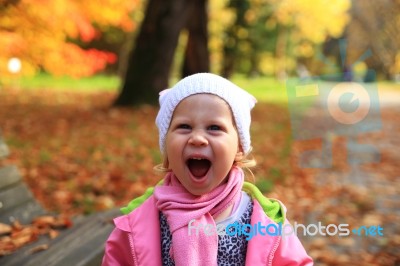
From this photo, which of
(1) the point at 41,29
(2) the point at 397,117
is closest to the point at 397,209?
(1) the point at 41,29

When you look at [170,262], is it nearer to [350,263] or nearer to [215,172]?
[215,172]

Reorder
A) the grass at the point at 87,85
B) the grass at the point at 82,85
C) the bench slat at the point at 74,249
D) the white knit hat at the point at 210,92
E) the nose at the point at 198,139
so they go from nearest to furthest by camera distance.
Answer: the nose at the point at 198,139
the white knit hat at the point at 210,92
the bench slat at the point at 74,249
the grass at the point at 82,85
the grass at the point at 87,85

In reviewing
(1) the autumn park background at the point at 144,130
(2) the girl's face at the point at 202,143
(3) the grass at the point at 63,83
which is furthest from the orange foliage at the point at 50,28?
(2) the girl's face at the point at 202,143

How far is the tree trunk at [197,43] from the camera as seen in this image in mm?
12477

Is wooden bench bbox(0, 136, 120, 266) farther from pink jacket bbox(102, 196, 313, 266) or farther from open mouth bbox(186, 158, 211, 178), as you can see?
open mouth bbox(186, 158, 211, 178)

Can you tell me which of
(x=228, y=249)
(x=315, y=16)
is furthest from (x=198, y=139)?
(x=315, y=16)

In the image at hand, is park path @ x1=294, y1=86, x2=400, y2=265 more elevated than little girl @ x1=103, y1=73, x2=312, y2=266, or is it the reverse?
little girl @ x1=103, y1=73, x2=312, y2=266

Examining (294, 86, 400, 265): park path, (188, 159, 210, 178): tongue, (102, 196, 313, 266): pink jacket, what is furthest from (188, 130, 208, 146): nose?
(294, 86, 400, 265): park path

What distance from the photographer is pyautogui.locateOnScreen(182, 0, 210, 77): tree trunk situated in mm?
12477

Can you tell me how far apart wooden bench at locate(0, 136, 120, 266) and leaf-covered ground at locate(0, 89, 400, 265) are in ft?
4.80

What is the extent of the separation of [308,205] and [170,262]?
3503mm

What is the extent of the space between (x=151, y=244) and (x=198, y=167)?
34cm

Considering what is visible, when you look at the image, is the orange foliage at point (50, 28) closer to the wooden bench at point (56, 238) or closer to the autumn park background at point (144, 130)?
the autumn park background at point (144, 130)

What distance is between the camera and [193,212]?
1876 millimetres
